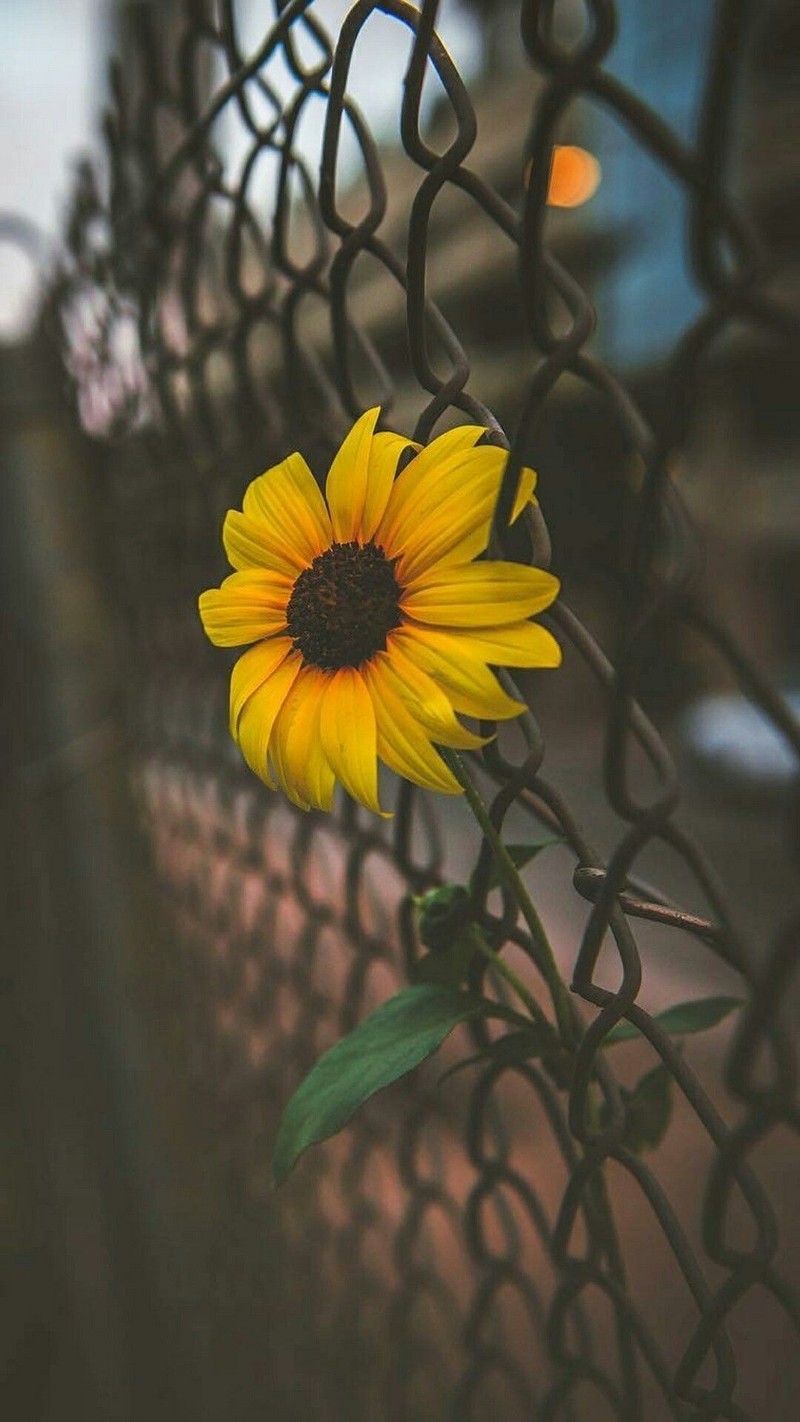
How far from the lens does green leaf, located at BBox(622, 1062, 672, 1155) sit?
299 millimetres

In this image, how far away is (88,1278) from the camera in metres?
1.07

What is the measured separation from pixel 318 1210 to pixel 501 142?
864 cm

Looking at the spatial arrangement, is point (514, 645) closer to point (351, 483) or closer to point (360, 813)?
point (351, 483)

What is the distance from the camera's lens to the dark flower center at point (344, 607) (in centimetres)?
25

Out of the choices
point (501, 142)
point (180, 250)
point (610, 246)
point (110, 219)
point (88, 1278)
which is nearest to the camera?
point (180, 250)

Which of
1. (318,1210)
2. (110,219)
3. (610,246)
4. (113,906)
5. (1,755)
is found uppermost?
(610,246)

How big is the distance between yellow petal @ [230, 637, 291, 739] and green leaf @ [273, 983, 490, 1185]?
0.10m

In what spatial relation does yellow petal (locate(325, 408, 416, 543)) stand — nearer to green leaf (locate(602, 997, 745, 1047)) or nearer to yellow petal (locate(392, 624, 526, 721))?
yellow petal (locate(392, 624, 526, 721))

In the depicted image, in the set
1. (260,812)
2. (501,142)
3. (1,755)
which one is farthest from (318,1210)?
(501,142)

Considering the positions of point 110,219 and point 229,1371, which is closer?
point 110,219

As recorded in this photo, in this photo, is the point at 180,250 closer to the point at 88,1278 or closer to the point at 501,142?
the point at 88,1278

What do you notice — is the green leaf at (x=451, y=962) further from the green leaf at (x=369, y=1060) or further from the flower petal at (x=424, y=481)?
the flower petal at (x=424, y=481)

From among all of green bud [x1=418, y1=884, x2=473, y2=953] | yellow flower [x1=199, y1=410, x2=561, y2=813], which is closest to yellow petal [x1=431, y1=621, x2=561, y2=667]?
yellow flower [x1=199, y1=410, x2=561, y2=813]

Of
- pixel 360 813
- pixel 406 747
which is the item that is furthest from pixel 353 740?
pixel 360 813
